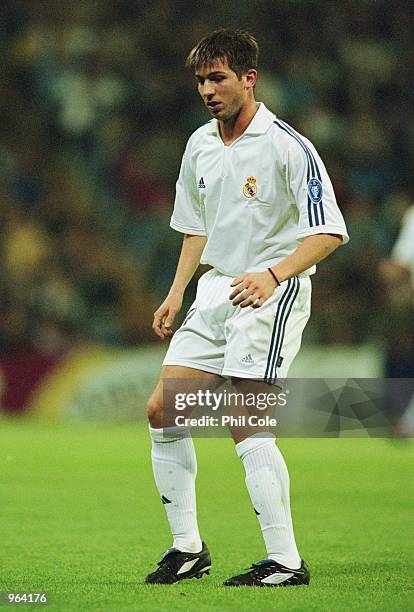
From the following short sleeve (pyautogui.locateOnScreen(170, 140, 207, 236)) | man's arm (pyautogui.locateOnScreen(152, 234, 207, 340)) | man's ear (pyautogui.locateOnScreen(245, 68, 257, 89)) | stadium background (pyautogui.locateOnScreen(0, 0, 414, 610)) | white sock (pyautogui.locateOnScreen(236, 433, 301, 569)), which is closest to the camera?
white sock (pyautogui.locateOnScreen(236, 433, 301, 569))

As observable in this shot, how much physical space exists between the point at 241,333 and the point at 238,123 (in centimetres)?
71

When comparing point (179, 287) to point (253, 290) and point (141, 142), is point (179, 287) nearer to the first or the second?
point (253, 290)

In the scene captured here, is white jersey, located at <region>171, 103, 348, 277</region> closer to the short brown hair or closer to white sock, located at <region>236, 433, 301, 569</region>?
the short brown hair

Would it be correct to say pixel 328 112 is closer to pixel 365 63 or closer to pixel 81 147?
pixel 365 63

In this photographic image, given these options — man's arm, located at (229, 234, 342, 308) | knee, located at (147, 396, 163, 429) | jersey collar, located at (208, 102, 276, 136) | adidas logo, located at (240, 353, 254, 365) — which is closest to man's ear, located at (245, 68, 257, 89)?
jersey collar, located at (208, 102, 276, 136)

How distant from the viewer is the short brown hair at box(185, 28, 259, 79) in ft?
12.9

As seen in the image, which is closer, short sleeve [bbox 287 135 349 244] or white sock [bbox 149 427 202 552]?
short sleeve [bbox 287 135 349 244]

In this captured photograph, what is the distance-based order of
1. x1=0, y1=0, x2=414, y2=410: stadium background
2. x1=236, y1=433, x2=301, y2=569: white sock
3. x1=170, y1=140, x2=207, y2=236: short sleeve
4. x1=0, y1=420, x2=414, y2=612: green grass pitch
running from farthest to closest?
1. x1=0, y1=0, x2=414, y2=410: stadium background
2. x1=170, y1=140, x2=207, y2=236: short sleeve
3. x1=236, y1=433, x2=301, y2=569: white sock
4. x1=0, y1=420, x2=414, y2=612: green grass pitch

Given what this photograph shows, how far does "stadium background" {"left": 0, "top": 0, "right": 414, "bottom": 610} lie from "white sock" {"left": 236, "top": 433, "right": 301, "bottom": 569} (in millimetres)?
3018

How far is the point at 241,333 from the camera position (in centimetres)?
394

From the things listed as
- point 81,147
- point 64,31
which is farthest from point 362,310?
point 64,31

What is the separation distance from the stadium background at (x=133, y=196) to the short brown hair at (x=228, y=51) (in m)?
3.44

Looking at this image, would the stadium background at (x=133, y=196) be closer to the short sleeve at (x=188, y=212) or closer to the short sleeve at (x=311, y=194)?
the short sleeve at (x=188, y=212)

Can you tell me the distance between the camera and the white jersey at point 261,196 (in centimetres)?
390
